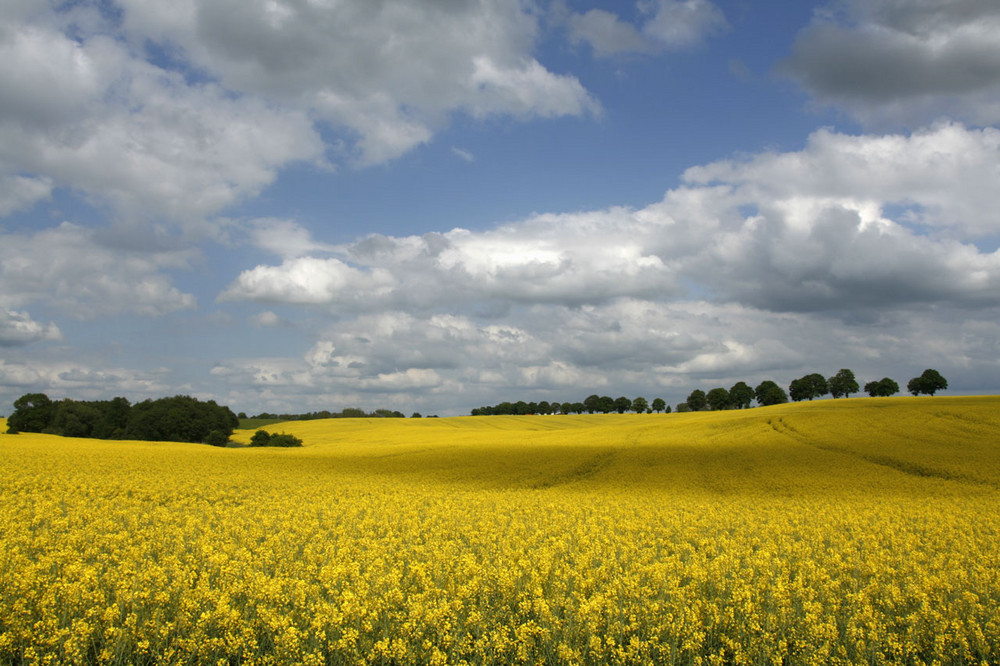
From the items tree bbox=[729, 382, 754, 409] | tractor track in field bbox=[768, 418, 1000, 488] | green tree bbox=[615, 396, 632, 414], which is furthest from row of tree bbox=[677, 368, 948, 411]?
tractor track in field bbox=[768, 418, 1000, 488]

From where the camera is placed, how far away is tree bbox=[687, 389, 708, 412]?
119375 millimetres

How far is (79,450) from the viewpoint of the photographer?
35.4 meters

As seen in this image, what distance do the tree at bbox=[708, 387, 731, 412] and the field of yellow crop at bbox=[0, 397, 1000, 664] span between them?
89.6 metres

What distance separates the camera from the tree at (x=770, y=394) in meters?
105

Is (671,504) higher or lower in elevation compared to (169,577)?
lower

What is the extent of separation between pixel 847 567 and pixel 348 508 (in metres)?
12.6

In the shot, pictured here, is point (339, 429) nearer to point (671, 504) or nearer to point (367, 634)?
point (671, 504)

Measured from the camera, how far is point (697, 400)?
120312mm

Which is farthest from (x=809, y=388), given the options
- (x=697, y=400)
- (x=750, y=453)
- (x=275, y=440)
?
(x=275, y=440)

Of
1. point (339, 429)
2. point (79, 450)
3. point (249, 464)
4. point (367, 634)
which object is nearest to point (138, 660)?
point (367, 634)

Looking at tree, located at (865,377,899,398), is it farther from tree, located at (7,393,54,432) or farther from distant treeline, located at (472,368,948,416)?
tree, located at (7,393,54,432)

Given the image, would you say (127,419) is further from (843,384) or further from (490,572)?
(843,384)

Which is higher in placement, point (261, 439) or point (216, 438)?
point (216, 438)

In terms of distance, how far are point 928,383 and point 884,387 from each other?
6541 millimetres
